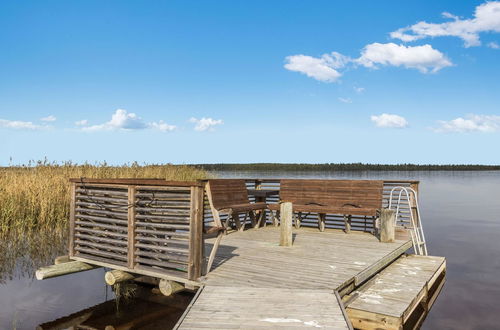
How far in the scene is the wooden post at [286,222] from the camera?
786cm

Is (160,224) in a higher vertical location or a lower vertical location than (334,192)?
lower

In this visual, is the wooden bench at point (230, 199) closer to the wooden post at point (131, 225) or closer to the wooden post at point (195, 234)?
the wooden post at point (131, 225)

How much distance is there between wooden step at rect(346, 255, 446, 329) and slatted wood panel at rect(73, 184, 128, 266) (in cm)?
338

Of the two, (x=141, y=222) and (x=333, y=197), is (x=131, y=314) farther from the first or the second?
(x=333, y=197)

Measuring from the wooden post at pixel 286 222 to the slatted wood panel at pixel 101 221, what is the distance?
2794mm

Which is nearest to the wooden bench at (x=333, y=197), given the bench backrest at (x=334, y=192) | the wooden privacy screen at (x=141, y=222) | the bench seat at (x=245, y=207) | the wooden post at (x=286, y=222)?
the bench backrest at (x=334, y=192)

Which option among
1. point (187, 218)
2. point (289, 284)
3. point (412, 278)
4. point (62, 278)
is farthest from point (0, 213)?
point (412, 278)

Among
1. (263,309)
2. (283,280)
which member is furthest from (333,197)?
(263,309)

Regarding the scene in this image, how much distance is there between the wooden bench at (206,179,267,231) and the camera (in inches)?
355

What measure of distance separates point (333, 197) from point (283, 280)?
16.4 feet

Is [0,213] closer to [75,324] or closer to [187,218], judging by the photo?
[75,324]

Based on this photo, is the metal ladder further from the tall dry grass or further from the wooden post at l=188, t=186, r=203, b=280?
the tall dry grass

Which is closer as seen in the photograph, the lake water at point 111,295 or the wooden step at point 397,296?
the wooden step at point 397,296

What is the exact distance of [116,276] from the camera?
6.21m
